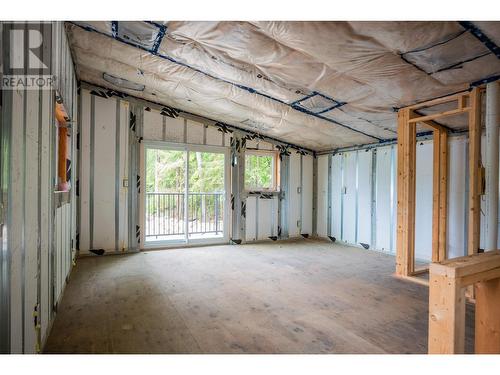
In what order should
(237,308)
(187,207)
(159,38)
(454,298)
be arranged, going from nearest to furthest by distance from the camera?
(454,298), (237,308), (159,38), (187,207)

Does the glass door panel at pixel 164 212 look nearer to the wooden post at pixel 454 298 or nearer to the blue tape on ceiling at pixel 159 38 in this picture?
the blue tape on ceiling at pixel 159 38

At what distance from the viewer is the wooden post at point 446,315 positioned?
146cm

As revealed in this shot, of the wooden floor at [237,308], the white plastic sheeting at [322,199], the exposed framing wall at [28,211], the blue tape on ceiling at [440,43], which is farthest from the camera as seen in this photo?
the white plastic sheeting at [322,199]

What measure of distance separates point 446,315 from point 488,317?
546 millimetres

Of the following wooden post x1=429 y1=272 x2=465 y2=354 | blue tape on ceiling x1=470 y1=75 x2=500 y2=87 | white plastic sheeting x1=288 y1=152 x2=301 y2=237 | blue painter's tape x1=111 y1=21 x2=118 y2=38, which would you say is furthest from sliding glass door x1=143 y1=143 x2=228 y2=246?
wooden post x1=429 y1=272 x2=465 y2=354

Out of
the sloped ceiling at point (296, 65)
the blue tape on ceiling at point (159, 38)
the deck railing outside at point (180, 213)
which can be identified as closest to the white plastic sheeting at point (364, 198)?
the sloped ceiling at point (296, 65)

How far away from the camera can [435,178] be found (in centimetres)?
427

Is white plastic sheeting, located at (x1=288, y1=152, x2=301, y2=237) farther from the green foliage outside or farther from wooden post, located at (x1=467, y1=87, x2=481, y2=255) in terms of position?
wooden post, located at (x1=467, y1=87, x2=481, y2=255)

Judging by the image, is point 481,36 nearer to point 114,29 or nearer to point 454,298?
point 454,298

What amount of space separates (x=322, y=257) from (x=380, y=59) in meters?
3.47

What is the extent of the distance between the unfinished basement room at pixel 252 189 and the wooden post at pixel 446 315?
1 centimetres

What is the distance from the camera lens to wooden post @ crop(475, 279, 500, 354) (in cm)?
173

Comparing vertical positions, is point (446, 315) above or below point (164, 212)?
below

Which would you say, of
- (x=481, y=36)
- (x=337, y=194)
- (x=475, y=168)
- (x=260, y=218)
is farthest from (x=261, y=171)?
(x=481, y=36)
